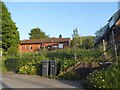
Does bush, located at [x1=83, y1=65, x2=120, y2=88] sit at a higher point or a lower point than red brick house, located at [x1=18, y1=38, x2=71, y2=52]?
lower

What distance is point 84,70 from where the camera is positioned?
17.5m

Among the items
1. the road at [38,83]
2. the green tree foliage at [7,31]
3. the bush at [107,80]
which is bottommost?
the road at [38,83]

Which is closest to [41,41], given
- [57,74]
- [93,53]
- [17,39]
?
[17,39]

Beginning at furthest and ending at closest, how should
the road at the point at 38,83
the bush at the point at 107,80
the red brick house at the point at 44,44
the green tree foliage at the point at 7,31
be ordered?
the red brick house at the point at 44,44, the green tree foliage at the point at 7,31, the road at the point at 38,83, the bush at the point at 107,80

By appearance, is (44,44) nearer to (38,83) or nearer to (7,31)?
(7,31)

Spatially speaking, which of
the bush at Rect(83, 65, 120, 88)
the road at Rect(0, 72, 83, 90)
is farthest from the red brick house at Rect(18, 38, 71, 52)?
the bush at Rect(83, 65, 120, 88)

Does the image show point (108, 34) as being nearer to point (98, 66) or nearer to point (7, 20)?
point (7, 20)

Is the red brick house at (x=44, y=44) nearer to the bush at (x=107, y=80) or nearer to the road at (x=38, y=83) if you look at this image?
the road at (x=38, y=83)

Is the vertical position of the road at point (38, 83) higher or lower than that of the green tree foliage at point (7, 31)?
lower

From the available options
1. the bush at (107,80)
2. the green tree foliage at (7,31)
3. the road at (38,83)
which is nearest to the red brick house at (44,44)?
the green tree foliage at (7,31)

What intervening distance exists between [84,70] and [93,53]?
20.4 feet

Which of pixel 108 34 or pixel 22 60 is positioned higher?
pixel 108 34

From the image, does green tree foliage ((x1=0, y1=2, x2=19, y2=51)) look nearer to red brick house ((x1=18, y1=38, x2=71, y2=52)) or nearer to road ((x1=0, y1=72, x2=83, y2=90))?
red brick house ((x1=18, y1=38, x2=71, y2=52))

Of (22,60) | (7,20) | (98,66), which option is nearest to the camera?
(98,66)
